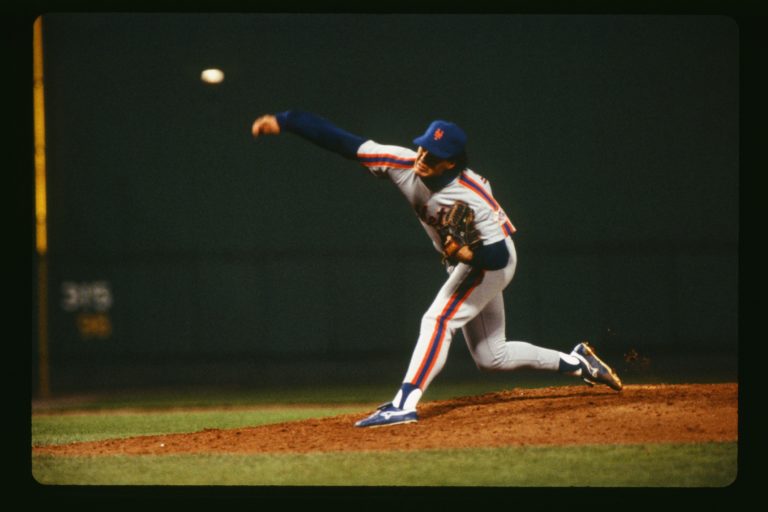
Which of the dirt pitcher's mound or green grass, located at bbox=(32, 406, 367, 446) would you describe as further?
green grass, located at bbox=(32, 406, 367, 446)

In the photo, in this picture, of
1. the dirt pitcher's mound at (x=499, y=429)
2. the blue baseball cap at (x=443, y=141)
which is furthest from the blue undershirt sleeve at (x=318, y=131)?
the dirt pitcher's mound at (x=499, y=429)

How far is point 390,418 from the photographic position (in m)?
5.57

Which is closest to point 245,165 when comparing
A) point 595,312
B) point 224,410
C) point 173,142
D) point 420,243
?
point 173,142

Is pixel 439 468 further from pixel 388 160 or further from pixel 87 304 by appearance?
pixel 87 304

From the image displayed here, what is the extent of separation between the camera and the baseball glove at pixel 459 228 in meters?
5.62

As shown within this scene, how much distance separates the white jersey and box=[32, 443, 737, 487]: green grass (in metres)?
1.21

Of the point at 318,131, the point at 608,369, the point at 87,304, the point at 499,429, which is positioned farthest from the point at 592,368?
the point at 87,304

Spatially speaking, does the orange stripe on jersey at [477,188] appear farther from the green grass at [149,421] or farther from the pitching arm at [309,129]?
the green grass at [149,421]

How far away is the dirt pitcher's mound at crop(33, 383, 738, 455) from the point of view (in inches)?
210

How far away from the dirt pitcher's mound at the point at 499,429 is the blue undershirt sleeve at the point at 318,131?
1.46 metres

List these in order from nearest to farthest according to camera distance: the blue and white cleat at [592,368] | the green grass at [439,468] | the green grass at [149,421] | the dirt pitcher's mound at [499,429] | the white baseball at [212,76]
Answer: the green grass at [439,468] < the dirt pitcher's mound at [499,429] < the green grass at [149,421] < the blue and white cleat at [592,368] < the white baseball at [212,76]

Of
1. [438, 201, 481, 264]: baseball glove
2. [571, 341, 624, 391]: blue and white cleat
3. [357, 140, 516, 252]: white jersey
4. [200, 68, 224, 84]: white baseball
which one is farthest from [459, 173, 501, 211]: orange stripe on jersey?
[200, 68, 224, 84]: white baseball

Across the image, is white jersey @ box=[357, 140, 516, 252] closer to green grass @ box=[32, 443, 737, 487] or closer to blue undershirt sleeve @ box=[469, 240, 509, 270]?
blue undershirt sleeve @ box=[469, 240, 509, 270]

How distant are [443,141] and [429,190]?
272 mm
